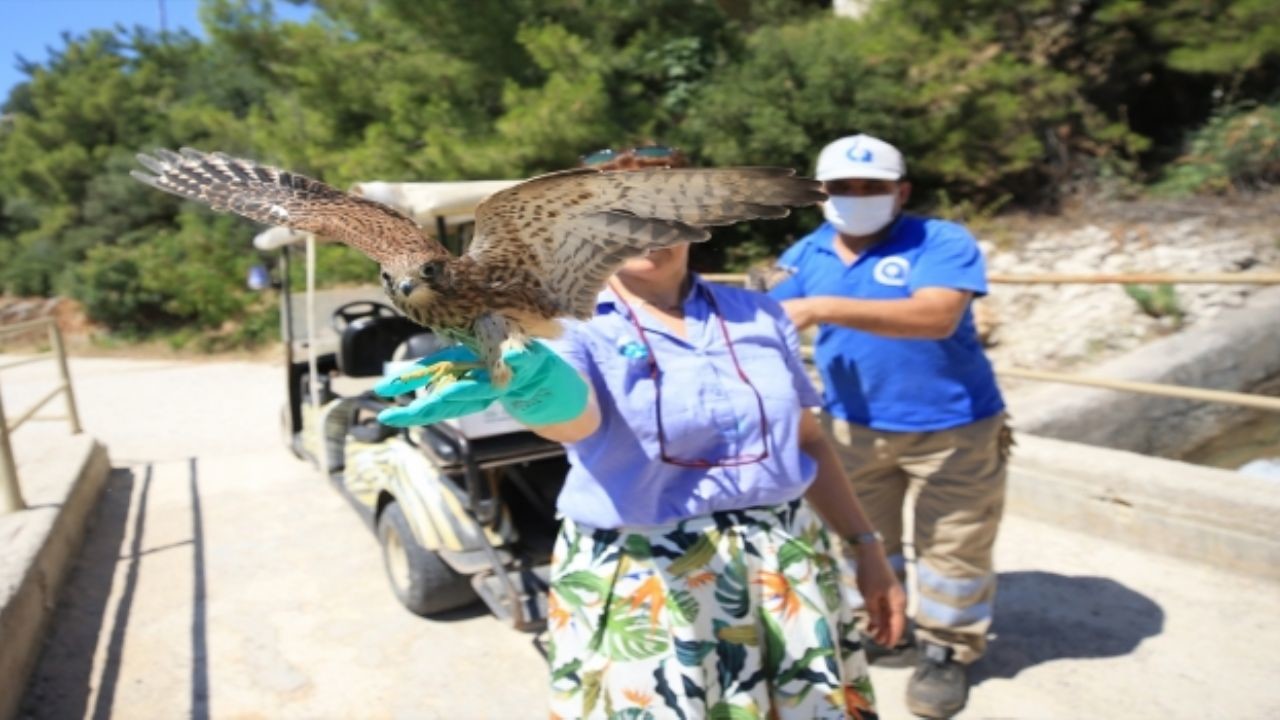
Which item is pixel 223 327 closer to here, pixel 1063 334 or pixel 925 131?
pixel 925 131

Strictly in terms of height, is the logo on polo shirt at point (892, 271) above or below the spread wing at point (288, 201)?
below

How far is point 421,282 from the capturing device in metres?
1.43

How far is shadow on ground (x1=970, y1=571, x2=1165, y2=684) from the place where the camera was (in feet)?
9.73

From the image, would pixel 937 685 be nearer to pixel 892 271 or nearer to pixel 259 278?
pixel 892 271

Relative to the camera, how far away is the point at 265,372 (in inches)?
497

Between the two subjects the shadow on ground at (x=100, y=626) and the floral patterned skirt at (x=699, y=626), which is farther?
the shadow on ground at (x=100, y=626)

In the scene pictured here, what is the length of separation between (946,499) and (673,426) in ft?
4.62

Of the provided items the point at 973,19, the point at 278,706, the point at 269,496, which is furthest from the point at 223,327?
the point at 278,706

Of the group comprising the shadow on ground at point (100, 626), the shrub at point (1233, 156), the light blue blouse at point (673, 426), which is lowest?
the shadow on ground at point (100, 626)

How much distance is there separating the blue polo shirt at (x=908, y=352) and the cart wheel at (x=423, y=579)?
180 cm

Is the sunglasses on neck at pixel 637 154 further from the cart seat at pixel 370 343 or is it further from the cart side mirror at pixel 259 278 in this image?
the cart side mirror at pixel 259 278

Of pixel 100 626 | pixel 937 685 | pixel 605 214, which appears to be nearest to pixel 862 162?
pixel 605 214

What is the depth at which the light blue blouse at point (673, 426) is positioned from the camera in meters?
1.59

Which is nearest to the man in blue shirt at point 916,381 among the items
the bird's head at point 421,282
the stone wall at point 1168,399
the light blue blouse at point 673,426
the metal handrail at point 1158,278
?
the metal handrail at point 1158,278
